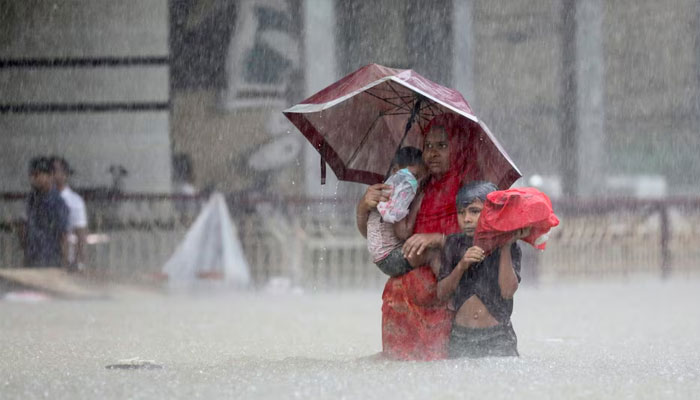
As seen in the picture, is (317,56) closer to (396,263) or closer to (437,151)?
(437,151)

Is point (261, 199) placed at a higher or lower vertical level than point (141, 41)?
lower

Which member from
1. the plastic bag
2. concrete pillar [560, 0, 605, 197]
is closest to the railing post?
concrete pillar [560, 0, 605, 197]

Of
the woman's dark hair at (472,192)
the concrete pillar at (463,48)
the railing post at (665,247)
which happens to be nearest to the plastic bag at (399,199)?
the woman's dark hair at (472,192)

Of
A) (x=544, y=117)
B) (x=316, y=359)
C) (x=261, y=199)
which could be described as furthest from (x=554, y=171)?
(x=316, y=359)

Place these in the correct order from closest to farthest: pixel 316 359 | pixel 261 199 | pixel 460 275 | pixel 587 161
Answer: pixel 460 275 < pixel 316 359 < pixel 261 199 < pixel 587 161

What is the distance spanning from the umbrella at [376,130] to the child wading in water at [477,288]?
239 mm

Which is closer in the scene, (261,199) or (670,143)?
(261,199)

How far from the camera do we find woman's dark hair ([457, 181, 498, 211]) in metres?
4.87

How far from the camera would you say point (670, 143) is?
59.0ft

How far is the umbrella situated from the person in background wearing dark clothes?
596cm

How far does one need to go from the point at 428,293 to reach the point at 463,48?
9.64m

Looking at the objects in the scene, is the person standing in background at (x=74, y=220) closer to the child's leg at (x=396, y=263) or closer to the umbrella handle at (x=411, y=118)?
the umbrella handle at (x=411, y=118)

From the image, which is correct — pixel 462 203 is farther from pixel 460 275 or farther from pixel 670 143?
pixel 670 143

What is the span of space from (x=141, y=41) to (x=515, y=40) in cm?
603
